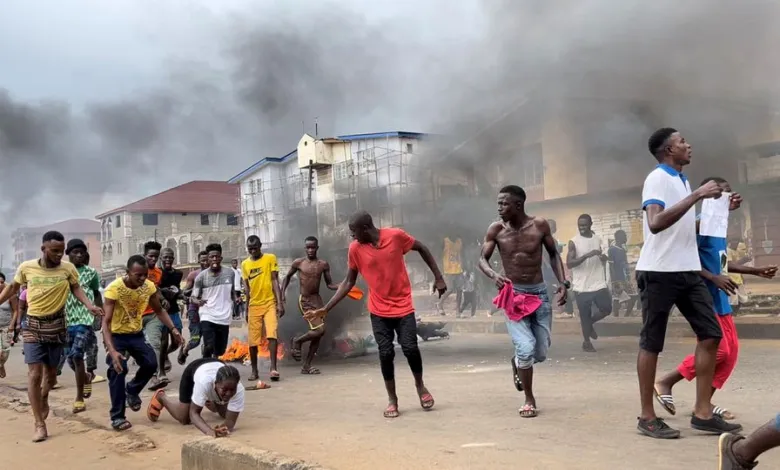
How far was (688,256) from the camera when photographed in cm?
342

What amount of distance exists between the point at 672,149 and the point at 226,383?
2990 mm

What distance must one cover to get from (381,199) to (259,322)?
213 inches

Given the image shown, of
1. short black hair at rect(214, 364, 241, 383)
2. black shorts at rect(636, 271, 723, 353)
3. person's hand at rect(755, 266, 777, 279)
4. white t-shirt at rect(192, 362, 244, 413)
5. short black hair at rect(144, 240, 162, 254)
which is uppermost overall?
short black hair at rect(144, 240, 162, 254)

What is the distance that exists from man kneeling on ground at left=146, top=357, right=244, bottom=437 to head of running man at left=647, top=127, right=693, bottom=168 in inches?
114

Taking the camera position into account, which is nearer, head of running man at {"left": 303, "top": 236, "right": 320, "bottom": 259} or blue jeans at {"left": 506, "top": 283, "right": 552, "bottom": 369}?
blue jeans at {"left": 506, "top": 283, "right": 552, "bottom": 369}

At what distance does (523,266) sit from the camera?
4.30m

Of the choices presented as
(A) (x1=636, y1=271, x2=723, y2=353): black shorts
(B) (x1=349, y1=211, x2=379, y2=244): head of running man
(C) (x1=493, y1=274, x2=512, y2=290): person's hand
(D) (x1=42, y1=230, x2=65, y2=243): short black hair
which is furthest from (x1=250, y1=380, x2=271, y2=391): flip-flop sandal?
(A) (x1=636, y1=271, x2=723, y2=353): black shorts

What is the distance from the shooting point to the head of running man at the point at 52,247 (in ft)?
16.2

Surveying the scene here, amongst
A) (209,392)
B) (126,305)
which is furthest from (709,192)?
(126,305)

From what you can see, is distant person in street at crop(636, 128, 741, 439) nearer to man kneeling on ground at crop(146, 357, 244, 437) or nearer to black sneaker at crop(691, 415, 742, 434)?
black sneaker at crop(691, 415, 742, 434)

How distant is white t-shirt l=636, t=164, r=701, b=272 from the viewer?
3.40 metres

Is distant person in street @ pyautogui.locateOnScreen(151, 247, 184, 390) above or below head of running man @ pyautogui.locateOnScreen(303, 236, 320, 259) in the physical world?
below

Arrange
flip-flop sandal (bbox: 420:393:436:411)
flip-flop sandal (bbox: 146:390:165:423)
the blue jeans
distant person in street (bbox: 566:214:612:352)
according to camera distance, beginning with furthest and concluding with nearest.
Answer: distant person in street (bbox: 566:214:612:352) → flip-flop sandal (bbox: 146:390:165:423) → flip-flop sandal (bbox: 420:393:436:411) → the blue jeans

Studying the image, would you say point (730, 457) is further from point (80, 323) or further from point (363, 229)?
point (80, 323)
